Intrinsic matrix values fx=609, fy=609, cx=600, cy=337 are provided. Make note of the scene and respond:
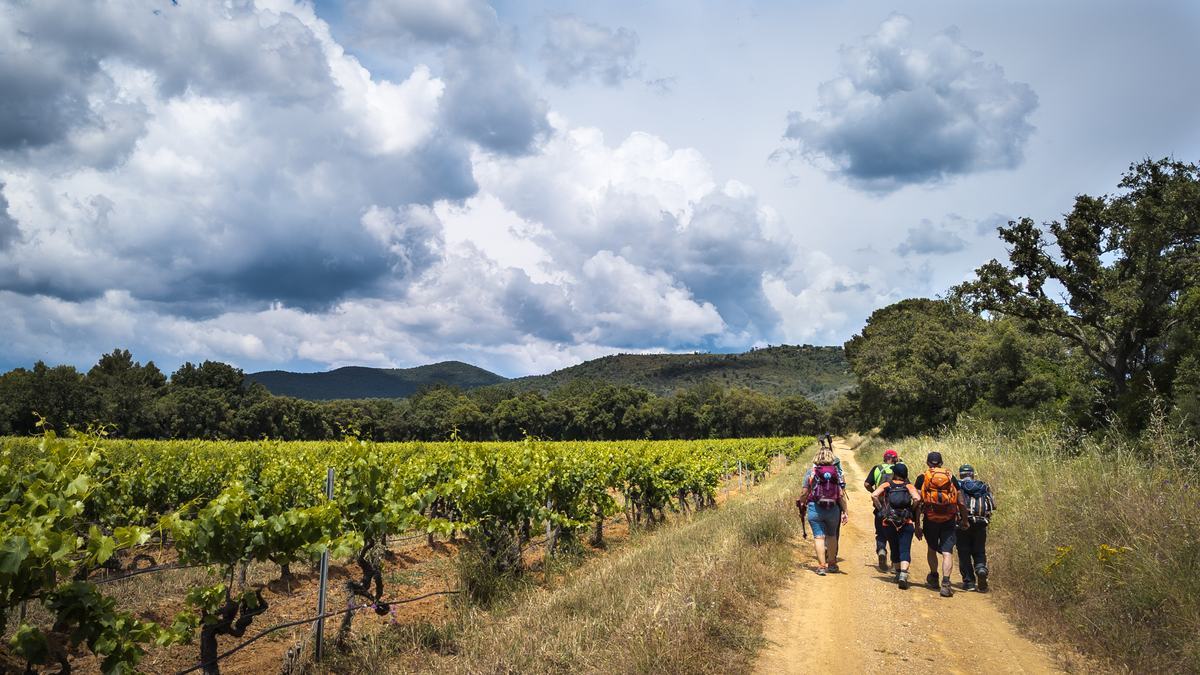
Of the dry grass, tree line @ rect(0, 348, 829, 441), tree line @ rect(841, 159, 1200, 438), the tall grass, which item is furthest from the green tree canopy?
tree line @ rect(0, 348, 829, 441)

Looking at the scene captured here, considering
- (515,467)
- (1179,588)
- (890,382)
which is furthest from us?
(890,382)

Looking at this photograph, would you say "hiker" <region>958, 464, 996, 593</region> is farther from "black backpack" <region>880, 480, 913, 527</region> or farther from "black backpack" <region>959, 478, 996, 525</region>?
"black backpack" <region>880, 480, 913, 527</region>

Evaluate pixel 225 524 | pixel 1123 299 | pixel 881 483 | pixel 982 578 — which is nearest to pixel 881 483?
pixel 881 483

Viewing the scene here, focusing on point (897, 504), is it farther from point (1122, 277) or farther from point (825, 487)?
point (1122, 277)

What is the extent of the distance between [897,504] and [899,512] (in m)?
0.14

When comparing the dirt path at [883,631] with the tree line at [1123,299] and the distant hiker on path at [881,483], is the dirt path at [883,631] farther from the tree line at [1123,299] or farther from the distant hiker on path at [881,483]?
the tree line at [1123,299]

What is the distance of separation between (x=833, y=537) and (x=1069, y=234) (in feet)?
51.5

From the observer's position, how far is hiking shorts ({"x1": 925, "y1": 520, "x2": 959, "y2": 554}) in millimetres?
7988

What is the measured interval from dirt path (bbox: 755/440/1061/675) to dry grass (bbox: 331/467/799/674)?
13.0 inches

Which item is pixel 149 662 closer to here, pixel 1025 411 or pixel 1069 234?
pixel 1069 234

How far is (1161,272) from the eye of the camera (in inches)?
611

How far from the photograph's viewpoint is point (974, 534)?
313 inches

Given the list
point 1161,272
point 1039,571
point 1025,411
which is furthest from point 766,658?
point 1025,411

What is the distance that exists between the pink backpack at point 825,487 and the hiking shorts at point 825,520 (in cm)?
8
